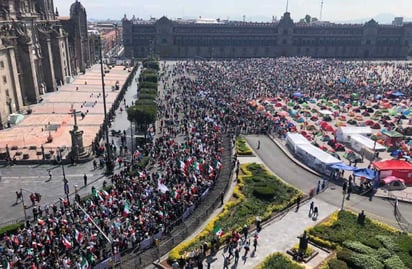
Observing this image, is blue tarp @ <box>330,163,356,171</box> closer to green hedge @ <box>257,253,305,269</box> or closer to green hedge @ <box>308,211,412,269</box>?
green hedge @ <box>308,211,412,269</box>

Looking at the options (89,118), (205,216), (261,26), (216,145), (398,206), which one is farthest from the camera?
(261,26)

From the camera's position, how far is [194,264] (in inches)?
786

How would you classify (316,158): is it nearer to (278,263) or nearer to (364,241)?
(364,241)

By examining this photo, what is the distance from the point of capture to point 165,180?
96.9 feet

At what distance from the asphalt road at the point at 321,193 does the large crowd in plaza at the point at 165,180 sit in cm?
507

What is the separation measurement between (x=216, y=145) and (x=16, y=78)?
105ft

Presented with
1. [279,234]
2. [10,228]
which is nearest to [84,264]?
[10,228]

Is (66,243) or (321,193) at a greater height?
(66,243)

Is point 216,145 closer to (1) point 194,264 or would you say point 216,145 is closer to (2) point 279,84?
(1) point 194,264

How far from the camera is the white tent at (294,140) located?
38094 millimetres

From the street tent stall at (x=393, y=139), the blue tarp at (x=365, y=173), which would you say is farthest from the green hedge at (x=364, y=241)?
the street tent stall at (x=393, y=139)

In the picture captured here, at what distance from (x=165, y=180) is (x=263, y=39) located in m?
114

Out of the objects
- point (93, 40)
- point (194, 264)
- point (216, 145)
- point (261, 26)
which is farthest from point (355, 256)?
point (261, 26)

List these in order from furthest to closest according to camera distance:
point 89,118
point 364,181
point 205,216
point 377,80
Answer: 1. point 377,80
2. point 89,118
3. point 364,181
4. point 205,216
